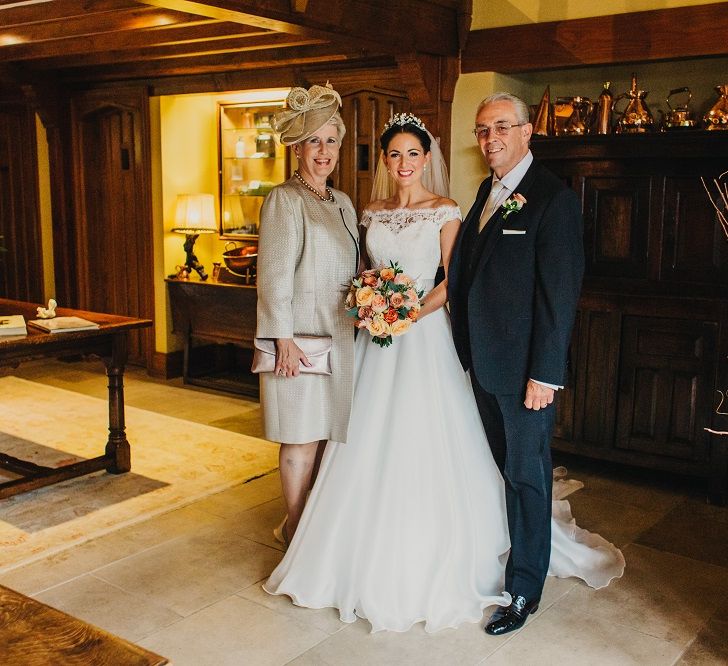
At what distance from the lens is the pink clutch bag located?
3.09m

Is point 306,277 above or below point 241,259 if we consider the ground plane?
above

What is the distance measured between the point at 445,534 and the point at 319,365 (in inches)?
29.5

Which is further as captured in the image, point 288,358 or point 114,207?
point 114,207

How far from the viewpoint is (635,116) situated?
4.52 meters

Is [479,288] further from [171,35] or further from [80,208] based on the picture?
[80,208]

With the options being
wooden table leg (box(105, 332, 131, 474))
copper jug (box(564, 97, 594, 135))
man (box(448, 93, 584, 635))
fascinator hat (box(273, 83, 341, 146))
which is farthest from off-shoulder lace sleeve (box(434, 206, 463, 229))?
wooden table leg (box(105, 332, 131, 474))

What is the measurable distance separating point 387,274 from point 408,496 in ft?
2.56

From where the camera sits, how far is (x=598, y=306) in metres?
4.48

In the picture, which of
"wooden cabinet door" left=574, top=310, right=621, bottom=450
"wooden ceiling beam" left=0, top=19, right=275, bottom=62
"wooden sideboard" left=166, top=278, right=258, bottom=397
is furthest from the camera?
"wooden sideboard" left=166, top=278, right=258, bottom=397

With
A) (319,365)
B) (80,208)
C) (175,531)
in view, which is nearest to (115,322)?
(175,531)

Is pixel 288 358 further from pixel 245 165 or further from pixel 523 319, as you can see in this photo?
pixel 245 165

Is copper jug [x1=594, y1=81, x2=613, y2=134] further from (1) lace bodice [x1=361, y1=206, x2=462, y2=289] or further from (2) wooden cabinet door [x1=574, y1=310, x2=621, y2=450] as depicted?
(1) lace bodice [x1=361, y1=206, x2=462, y2=289]

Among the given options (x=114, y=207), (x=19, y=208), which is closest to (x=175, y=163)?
(x=114, y=207)

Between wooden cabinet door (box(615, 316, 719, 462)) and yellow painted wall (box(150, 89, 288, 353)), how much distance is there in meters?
3.54
